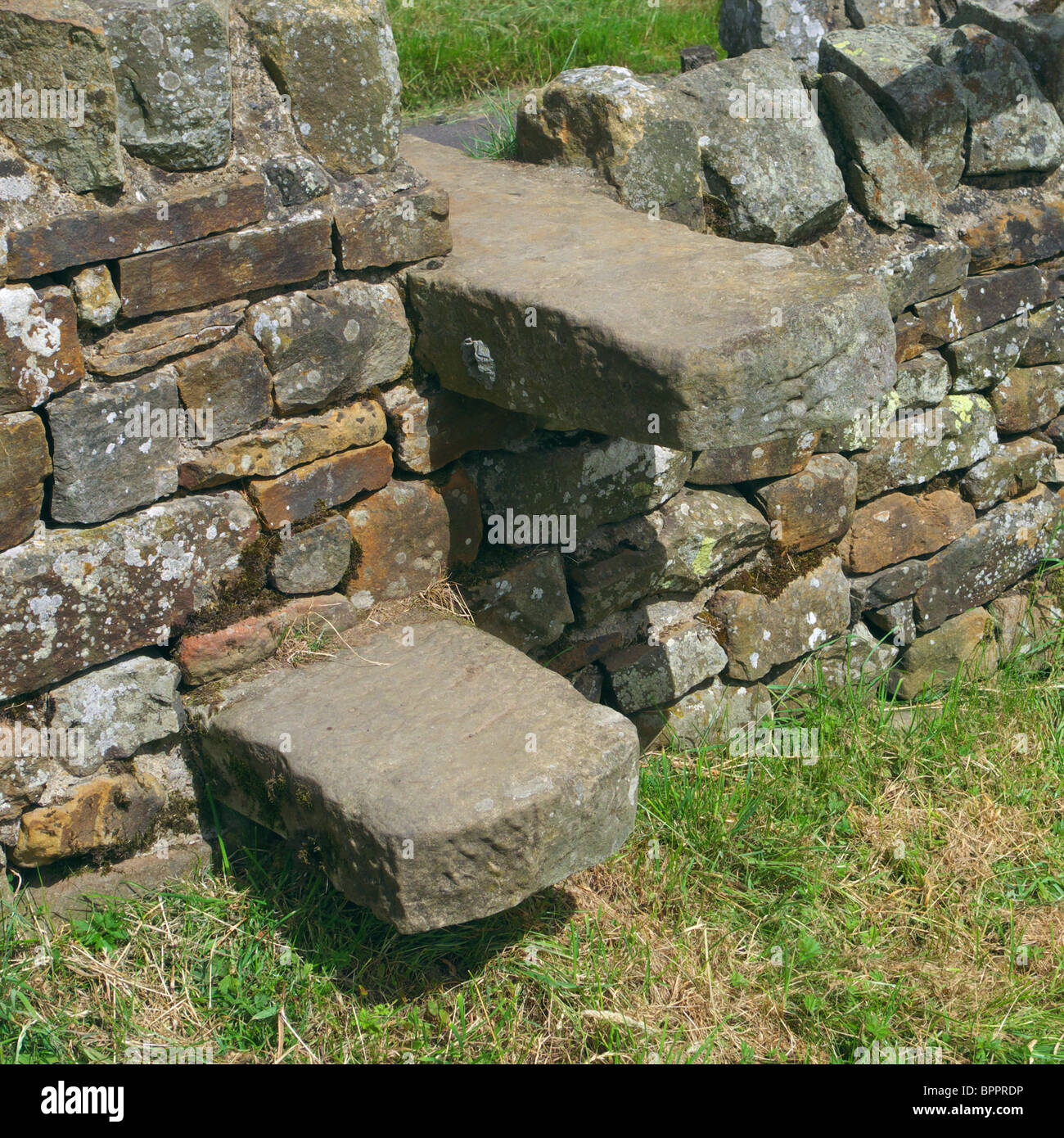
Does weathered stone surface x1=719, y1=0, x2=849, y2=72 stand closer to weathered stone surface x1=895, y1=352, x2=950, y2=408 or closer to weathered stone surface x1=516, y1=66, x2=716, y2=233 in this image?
weathered stone surface x1=516, y1=66, x2=716, y2=233

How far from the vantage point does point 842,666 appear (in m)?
3.85

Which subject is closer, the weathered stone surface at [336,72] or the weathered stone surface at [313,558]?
the weathered stone surface at [336,72]

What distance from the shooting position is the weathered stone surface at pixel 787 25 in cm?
367

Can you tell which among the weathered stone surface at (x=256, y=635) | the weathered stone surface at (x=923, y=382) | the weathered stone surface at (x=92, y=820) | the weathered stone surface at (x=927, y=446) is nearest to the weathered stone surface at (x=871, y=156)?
the weathered stone surface at (x=923, y=382)

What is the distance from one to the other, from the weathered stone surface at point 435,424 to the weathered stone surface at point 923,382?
1511mm

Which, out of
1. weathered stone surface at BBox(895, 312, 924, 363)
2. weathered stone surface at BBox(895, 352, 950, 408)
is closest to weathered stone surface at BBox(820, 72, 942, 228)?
weathered stone surface at BBox(895, 312, 924, 363)

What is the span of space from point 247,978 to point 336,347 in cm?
146

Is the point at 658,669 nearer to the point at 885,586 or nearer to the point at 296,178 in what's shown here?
the point at 885,586

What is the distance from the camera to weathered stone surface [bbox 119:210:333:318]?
2324mm

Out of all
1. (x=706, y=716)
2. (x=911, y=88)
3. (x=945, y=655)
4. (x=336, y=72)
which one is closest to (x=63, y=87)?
(x=336, y=72)

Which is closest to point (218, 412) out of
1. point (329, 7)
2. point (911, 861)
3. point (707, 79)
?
point (329, 7)

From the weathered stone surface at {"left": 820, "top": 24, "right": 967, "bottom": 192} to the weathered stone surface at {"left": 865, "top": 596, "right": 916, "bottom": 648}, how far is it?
4.67ft

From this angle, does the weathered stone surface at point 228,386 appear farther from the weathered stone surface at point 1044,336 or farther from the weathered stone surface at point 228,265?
the weathered stone surface at point 1044,336

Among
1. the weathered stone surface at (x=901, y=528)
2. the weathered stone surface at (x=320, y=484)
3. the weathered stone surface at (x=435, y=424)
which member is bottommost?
the weathered stone surface at (x=901, y=528)
